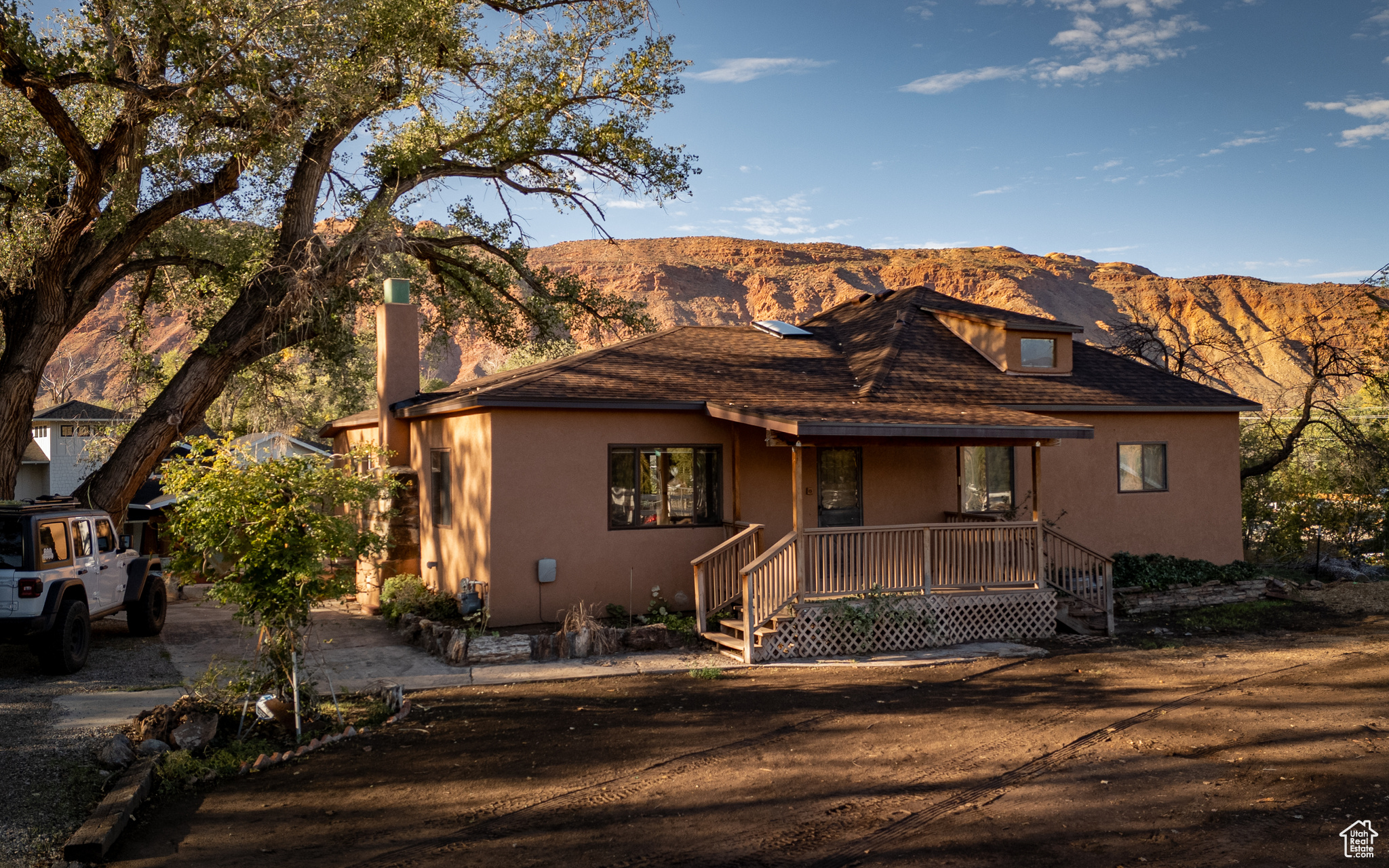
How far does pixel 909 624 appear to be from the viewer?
11.5 m

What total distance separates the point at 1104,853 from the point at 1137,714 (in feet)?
11.5

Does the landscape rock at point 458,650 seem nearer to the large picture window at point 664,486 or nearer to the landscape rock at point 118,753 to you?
the large picture window at point 664,486

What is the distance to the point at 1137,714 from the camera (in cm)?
815

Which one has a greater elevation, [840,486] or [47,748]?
[840,486]

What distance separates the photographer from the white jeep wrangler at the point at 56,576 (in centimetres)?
942

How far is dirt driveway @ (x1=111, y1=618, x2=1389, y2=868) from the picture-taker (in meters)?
5.21

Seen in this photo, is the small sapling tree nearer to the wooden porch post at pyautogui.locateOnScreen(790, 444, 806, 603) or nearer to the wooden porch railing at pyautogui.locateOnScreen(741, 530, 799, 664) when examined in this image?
the wooden porch railing at pyautogui.locateOnScreen(741, 530, 799, 664)

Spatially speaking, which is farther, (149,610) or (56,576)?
(149,610)

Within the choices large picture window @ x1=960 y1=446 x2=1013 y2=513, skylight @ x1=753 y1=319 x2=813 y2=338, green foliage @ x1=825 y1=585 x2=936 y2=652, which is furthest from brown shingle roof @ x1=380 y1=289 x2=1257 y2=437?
green foliage @ x1=825 y1=585 x2=936 y2=652

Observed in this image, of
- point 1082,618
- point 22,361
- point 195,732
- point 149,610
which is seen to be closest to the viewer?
point 195,732

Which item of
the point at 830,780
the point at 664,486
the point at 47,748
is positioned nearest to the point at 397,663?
the point at 47,748

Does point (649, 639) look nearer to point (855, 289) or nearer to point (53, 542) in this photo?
point (53, 542)

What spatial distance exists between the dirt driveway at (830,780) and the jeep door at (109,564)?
5.23 metres

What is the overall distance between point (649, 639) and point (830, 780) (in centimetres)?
513
